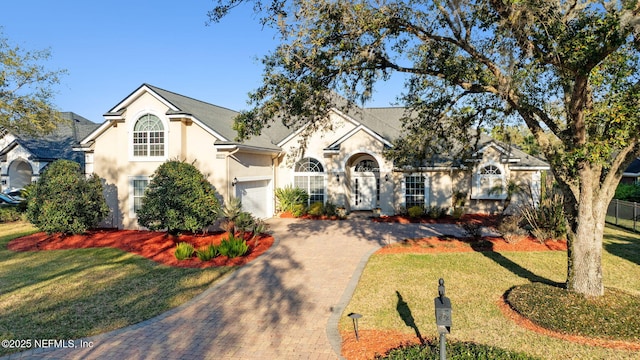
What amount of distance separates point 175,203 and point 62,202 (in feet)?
16.4

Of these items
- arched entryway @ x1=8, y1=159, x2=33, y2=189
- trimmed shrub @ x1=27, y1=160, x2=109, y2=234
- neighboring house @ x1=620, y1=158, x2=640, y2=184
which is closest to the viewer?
trimmed shrub @ x1=27, y1=160, x2=109, y2=234

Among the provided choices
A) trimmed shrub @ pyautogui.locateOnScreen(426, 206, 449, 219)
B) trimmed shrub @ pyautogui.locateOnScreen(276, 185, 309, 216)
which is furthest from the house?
trimmed shrub @ pyautogui.locateOnScreen(426, 206, 449, 219)

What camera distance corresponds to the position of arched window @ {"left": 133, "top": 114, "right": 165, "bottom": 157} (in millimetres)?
16984

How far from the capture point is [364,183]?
22.5m

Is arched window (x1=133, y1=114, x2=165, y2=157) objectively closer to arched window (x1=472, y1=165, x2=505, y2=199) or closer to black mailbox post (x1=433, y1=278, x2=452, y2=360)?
black mailbox post (x1=433, y1=278, x2=452, y2=360)

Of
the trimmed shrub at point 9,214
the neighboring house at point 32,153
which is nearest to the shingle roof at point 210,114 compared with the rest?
the neighboring house at point 32,153

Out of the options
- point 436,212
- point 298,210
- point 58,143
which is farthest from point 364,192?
point 58,143

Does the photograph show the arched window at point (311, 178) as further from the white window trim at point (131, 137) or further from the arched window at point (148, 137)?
the arched window at point (148, 137)

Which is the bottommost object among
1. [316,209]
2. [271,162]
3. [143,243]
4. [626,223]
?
[143,243]

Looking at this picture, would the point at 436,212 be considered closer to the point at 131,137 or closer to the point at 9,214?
the point at 131,137

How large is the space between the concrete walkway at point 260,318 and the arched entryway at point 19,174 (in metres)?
25.8

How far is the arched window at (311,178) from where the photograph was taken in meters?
21.8

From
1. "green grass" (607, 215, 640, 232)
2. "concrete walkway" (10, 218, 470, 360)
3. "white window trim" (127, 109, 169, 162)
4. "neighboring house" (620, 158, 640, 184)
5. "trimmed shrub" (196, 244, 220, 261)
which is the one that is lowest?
"concrete walkway" (10, 218, 470, 360)

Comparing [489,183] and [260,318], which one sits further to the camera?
[489,183]
